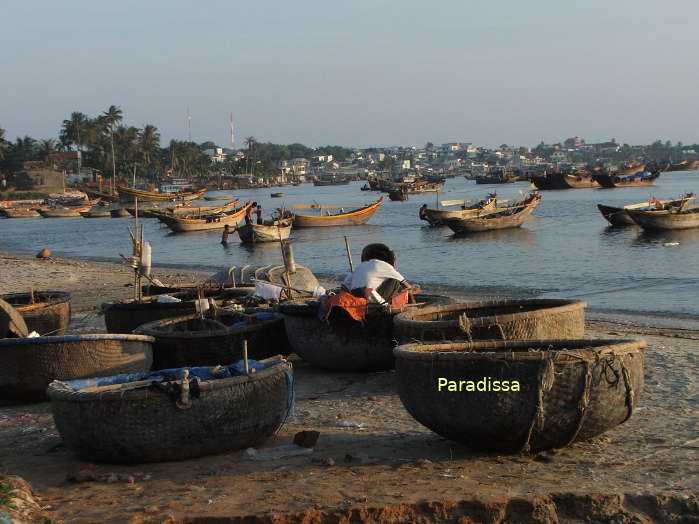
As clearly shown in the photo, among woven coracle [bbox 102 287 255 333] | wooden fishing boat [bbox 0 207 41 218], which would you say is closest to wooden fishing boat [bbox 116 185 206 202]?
wooden fishing boat [bbox 0 207 41 218]

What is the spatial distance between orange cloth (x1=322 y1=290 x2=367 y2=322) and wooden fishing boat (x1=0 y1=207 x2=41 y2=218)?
2827 inches

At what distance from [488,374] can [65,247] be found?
1552 inches

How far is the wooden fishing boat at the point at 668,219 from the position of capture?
103 feet

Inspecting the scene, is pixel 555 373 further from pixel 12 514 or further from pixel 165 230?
pixel 165 230

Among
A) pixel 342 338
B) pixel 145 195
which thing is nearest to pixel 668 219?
pixel 342 338

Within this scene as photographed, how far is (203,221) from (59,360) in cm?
3810

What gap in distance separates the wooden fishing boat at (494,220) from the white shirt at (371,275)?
28586 millimetres

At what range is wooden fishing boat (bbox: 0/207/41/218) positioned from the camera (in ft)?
239

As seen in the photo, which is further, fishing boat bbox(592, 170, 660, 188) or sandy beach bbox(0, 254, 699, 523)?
fishing boat bbox(592, 170, 660, 188)

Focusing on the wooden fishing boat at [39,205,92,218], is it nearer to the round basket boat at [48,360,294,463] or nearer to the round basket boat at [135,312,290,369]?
the round basket boat at [135,312,290,369]

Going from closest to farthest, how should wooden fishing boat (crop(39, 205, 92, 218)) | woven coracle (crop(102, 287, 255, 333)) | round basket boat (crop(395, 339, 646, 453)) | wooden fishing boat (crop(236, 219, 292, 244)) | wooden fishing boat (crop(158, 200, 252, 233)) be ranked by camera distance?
round basket boat (crop(395, 339, 646, 453)) < woven coracle (crop(102, 287, 255, 333)) < wooden fishing boat (crop(236, 219, 292, 244)) < wooden fishing boat (crop(158, 200, 252, 233)) < wooden fishing boat (crop(39, 205, 92, 218))

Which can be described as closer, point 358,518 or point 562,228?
point 358,518

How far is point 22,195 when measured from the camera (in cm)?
8756

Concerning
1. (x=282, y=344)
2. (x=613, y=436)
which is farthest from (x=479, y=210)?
(x=613, y=436)
